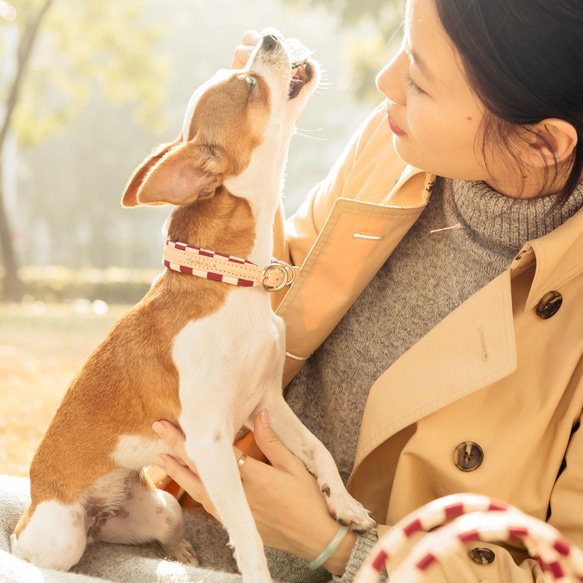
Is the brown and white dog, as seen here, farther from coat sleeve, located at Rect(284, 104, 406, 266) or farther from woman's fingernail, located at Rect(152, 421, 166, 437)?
coat sleeve, located at Rect(284, 104, 406, 266)

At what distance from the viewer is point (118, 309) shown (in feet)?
37.5

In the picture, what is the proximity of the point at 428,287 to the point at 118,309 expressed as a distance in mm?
10034

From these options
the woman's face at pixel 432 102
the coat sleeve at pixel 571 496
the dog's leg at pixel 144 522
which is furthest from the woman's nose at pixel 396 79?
the dog's leg at pixel 144 522

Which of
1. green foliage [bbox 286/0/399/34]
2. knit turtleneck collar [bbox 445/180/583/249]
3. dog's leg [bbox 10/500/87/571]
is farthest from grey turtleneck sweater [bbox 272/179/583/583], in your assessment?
green foliage [bbox 286/0/399/34]

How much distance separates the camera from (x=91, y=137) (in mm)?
38500

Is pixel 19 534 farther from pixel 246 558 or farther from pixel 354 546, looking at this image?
pixel 354 546

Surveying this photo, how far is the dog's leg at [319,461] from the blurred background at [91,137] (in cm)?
83

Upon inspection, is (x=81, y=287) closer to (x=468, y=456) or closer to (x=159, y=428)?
(x=159, y=428)

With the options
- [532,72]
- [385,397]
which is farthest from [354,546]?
[532,72]

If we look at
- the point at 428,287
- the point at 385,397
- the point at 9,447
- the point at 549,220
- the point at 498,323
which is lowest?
the point at 9,447

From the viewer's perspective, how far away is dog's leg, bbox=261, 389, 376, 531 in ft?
5.46

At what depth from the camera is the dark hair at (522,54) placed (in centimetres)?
144

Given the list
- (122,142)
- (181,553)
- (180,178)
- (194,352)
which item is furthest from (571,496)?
(122,142)

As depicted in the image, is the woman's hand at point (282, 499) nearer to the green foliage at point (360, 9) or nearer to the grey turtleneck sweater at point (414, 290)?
the grey turtleneck sweater at point (414, 290)
